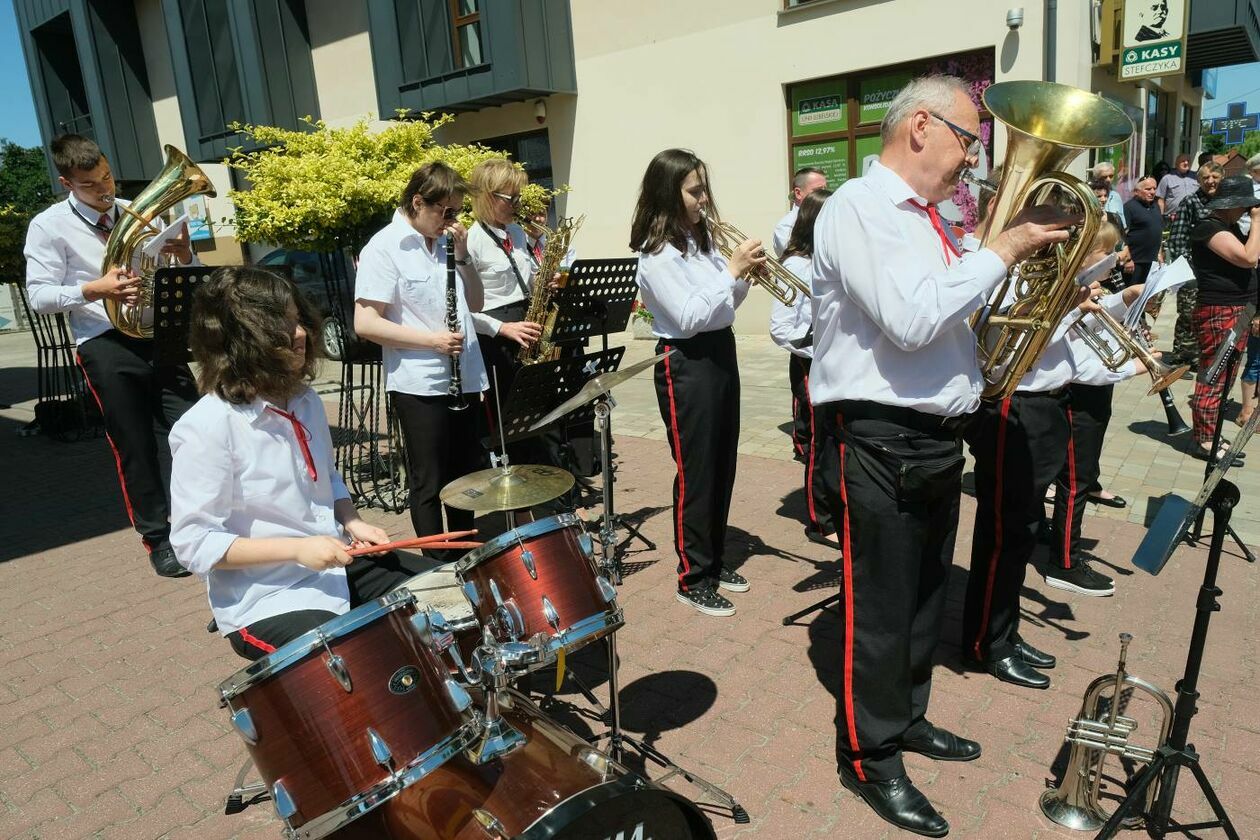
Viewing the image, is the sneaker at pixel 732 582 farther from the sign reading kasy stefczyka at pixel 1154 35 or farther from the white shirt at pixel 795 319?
the sign reading kasy stefczyka at pixel 1154 35

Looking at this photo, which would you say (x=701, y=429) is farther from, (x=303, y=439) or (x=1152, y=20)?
(x=1152, y=20)

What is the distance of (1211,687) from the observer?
3.20 metres

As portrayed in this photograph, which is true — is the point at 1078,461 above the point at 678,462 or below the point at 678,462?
below

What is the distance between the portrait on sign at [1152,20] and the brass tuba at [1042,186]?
8.88 metres

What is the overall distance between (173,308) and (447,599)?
2.31 metres

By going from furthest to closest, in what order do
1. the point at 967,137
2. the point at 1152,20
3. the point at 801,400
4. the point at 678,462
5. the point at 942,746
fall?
the point at 1152,20, the point at 801,400, the point at 678,462, the point at 942,746, the point at 967,137

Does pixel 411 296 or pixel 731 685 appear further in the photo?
pixel 411 296

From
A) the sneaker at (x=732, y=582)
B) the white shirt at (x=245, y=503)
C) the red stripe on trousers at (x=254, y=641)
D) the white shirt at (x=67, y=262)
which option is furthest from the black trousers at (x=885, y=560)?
the white shirt at (x=67, y=262)

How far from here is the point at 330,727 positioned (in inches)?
72.6

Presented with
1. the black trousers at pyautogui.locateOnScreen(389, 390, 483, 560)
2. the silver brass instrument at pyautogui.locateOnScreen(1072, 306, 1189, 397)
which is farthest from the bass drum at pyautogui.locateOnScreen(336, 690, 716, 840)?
the silver brass instrument at pyautogui.locateOnScreen(1072, 306, 1189, 397)

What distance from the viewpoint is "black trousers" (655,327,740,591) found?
3.65m

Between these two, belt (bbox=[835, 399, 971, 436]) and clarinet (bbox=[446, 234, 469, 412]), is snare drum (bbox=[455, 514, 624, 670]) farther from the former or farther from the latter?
clarinet (bbox=[446, 234, 469, 412])

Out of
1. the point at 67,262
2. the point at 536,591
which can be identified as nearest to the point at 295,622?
the point at 536,591

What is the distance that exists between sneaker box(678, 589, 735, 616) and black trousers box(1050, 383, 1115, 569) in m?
1.61
